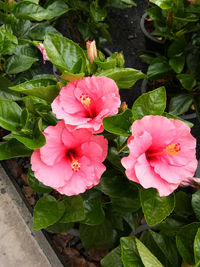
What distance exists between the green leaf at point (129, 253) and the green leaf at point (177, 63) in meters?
0.99

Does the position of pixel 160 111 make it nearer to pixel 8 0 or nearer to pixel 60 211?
pixel 60 211

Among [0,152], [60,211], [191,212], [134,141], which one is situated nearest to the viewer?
[134,141]

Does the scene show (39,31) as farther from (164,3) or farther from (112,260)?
(112,260)

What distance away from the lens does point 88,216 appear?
1138 mm

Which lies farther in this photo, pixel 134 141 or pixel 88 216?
pixel 88 216

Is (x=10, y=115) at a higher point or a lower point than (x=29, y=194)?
higher

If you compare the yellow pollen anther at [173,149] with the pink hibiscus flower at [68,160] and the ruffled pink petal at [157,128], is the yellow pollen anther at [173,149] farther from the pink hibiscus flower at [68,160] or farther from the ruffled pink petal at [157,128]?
the pink hibiscus flower at [68,160]

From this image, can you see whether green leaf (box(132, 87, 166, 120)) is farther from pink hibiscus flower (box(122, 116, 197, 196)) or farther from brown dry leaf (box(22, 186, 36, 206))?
brown dry leaf (box(22, 186, 36, 206))

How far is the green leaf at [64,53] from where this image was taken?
0.85m

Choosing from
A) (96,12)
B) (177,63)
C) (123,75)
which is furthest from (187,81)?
(123,75)

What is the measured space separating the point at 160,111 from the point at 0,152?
1.58ft

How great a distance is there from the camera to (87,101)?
2.64 ft

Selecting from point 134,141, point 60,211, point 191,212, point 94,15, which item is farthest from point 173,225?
point 94,15

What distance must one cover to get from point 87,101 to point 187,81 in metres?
1.00
